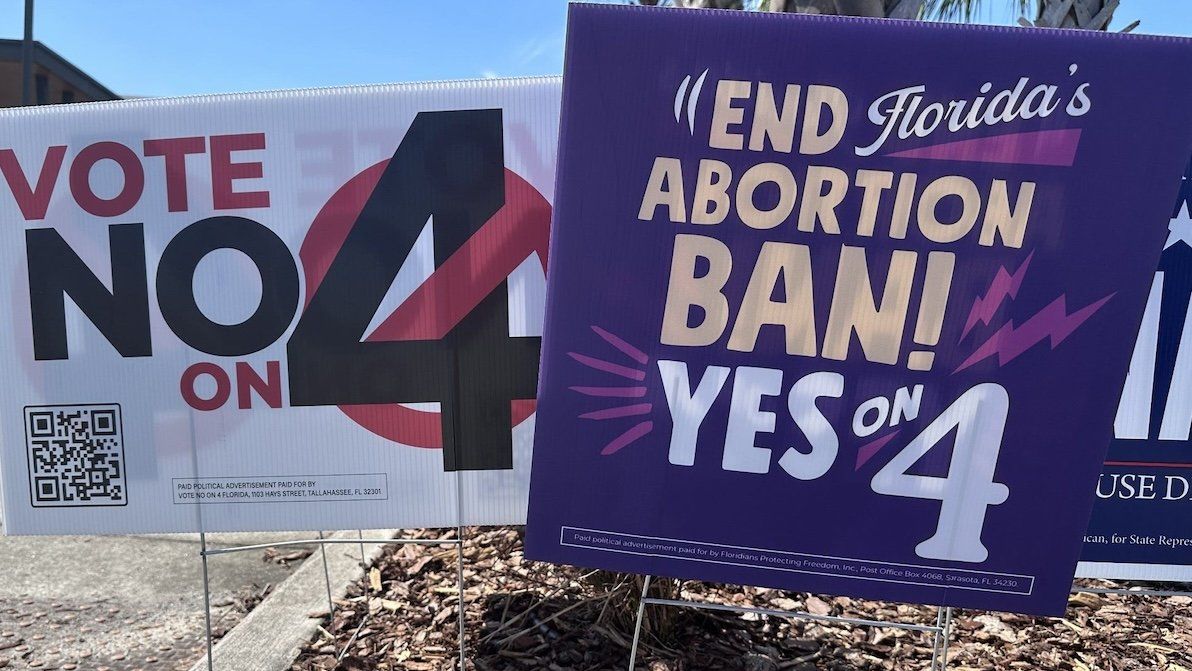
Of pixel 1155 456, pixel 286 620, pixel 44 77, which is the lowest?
pixel 286 620

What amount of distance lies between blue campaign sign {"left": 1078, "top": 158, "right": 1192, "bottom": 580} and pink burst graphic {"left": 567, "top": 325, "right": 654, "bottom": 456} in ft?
5.81

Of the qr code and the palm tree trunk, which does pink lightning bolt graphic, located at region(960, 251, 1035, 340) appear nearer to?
the qr code

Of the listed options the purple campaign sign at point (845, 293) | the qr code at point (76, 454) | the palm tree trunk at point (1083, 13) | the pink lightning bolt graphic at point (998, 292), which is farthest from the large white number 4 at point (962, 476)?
the palm tree trunk at point (1083, 13)

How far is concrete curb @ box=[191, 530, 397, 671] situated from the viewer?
2.64 m

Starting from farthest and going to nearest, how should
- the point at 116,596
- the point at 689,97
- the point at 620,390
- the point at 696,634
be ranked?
the point at 116,596
the point at 696,634
the point at 620,390
the point at 689,97

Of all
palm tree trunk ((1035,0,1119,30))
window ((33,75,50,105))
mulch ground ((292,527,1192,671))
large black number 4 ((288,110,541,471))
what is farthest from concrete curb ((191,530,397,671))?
window ((33,75,50,105))

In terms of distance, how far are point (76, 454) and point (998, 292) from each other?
3.36m

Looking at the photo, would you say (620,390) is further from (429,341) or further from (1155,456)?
(1155,456)

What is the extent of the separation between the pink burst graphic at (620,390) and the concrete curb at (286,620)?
196cm

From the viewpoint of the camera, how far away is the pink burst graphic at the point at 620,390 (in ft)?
5.89

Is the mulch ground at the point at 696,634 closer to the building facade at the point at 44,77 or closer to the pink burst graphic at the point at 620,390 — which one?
the pink burst graphic at the point at 620,390

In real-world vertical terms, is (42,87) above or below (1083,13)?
above

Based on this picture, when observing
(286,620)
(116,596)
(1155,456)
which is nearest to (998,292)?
(1155,456)

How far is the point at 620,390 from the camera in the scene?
71.4 inches
